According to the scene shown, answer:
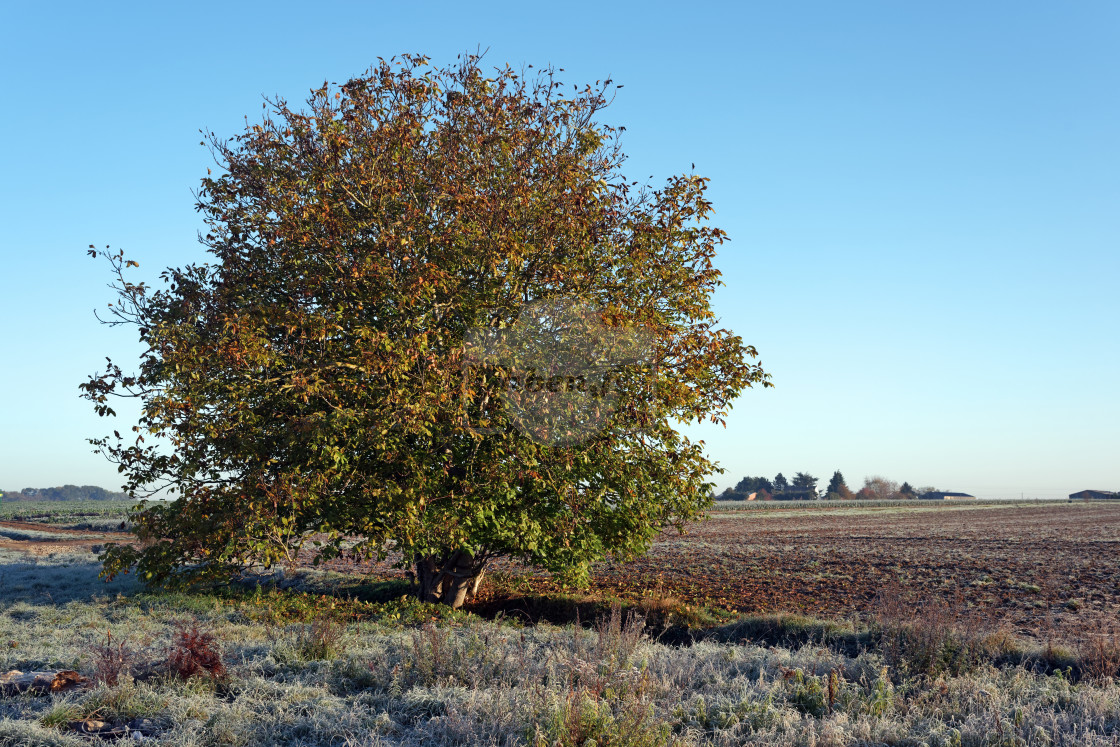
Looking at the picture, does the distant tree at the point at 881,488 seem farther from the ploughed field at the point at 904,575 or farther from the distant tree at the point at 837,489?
the ploughed field at the point at 904,575

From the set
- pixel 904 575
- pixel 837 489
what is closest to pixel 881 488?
pixel 837 489

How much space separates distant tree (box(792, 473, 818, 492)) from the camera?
144625 mm

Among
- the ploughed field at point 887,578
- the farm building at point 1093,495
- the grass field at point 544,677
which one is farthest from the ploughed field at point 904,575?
the farm building at point 1093,495

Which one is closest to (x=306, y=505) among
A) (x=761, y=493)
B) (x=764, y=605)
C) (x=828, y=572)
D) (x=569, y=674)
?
(x=569, y=674)

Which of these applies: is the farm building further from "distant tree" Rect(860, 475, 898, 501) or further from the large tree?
the large tree

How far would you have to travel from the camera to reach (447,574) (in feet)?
55.4

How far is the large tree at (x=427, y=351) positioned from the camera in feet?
42.0

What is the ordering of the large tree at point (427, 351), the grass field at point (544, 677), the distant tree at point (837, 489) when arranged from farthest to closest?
the distant tree at point (837, 489) → the large tree at point (427, 351) → the grass field at point (544, 677)

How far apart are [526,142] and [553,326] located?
3.90 metres

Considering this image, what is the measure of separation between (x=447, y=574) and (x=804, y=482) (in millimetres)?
139645

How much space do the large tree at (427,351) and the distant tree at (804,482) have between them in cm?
13815

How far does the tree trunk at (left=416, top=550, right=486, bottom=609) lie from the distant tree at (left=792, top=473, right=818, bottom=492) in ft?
452

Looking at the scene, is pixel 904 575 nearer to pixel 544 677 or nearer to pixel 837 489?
pixel 544 677

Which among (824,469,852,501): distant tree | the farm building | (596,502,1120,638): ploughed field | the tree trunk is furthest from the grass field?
the farm building
